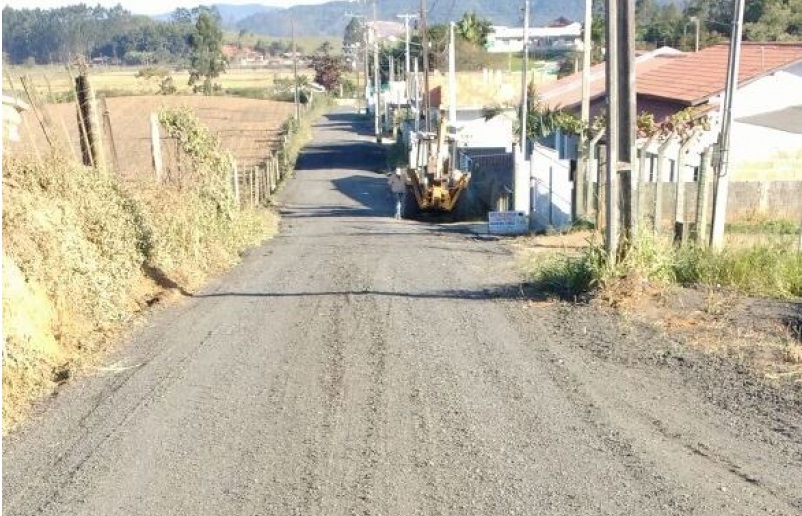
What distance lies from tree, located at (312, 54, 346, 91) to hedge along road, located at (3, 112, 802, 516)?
140819mm

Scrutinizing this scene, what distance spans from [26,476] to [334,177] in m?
45.3

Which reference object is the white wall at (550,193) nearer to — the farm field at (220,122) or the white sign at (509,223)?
the white sign at (509,223)

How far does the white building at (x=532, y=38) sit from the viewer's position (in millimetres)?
108912

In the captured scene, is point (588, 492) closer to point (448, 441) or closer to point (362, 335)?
point (448, 441)

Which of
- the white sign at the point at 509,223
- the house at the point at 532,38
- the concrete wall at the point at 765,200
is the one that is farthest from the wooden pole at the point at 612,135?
the house at the point at 532,38

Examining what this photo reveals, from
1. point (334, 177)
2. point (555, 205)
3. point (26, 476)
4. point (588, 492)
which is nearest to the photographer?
point (588, 492)

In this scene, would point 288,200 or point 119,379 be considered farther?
point 288,200

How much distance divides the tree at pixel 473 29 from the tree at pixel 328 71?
5233cm

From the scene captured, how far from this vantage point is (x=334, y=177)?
52438 mm

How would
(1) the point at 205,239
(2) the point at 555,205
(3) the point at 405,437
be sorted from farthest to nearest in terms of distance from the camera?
(2) the point at 555,205 → (1) the point at 205,239 → (3) the point at 405,437

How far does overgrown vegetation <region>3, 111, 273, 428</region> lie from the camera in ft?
34.2

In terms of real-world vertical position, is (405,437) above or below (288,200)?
above

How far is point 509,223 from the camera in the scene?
26516 millimetres

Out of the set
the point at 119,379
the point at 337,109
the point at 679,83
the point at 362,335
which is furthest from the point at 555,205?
the point at 337,109
